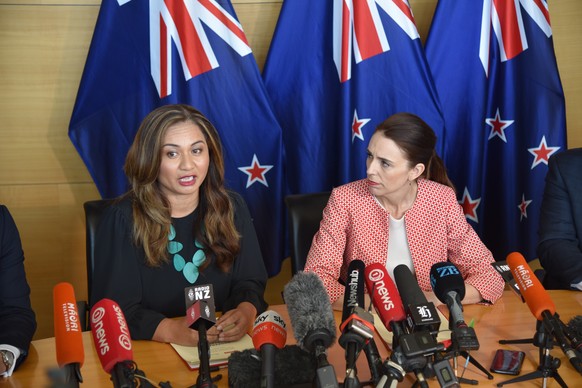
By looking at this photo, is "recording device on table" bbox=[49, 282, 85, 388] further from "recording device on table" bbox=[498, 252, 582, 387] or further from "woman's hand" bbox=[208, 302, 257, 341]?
"recording device on table" bbox=[498, 252, 582, 387]

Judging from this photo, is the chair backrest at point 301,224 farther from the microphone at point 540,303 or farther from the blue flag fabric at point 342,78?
the microphone at point 540,303

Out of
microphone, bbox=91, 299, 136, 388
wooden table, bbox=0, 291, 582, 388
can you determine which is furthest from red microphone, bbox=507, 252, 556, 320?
microphone, bbox=91, 299, 136, 388

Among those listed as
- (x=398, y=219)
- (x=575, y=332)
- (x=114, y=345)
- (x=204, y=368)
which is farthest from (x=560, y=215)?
(x=114, y=345)

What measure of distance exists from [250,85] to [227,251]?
116cm

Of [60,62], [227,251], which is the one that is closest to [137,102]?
[60,62]

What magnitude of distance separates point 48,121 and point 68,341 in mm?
2516

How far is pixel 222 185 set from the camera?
106 inches

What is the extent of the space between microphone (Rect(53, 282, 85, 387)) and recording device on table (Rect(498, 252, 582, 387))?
1.11m

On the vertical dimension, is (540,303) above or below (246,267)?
above

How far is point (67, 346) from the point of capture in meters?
1.28

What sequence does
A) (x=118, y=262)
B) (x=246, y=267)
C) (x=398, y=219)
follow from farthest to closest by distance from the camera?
(x=398, y=219) → (x=246, y=267) → (x=118, y=262)

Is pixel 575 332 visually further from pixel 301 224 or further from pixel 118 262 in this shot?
pixel 118 262

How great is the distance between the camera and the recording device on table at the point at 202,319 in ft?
4.68

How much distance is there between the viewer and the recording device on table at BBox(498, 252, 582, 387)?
171cm
